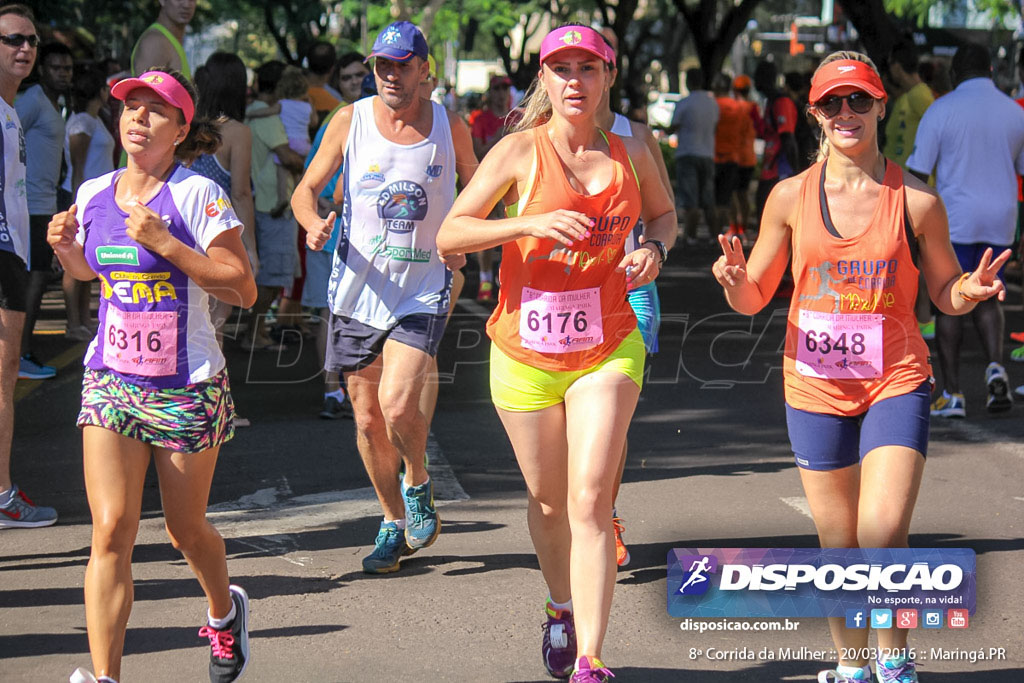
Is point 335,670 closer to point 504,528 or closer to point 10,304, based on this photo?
point 504,528

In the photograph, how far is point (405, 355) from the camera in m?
5.56

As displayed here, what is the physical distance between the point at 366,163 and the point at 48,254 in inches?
133

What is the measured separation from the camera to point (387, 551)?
18.3 ft

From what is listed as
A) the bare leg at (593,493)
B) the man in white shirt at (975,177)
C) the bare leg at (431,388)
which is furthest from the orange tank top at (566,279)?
the man in white shirt at (975,177)

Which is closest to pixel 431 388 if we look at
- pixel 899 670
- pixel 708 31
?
pixel 899 670

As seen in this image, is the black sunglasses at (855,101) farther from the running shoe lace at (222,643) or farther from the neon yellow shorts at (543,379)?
the running shoe lace at (222,643)

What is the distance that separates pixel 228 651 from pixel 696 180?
48.6ft

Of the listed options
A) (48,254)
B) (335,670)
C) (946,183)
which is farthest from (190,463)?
(946,183)

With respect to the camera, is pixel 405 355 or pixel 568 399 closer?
pixel 568 399

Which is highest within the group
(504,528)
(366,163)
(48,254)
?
(366,163)

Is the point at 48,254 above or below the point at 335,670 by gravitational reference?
above

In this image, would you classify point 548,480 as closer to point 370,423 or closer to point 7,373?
point 370,423

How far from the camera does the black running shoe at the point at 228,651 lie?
4.28 meters

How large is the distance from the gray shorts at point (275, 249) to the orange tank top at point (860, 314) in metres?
6.74
